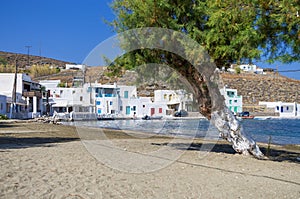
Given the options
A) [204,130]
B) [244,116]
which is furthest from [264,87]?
[204,130]

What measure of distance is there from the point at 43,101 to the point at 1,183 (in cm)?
4988

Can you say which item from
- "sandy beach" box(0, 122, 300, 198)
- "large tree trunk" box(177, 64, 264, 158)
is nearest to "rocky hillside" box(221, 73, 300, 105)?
"large tree trunk" box(177, 64, 264, 158)

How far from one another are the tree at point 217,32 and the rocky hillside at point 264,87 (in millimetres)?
84625

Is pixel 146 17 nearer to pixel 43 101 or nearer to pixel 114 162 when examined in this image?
pixel 114 162

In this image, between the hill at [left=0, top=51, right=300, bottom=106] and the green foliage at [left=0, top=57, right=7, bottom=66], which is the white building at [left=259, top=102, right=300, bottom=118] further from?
the green foliage at [left=0, top=57, right=7, bottom=66]

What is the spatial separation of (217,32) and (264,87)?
350 feet

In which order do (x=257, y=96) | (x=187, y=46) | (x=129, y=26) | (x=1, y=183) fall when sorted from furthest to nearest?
(x=257, y=96), (x=129, y=26), (x=187, y=46), (x=1, y=183)

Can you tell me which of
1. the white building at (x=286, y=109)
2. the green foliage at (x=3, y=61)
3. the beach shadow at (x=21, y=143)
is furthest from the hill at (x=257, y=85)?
the beach shadow at (x=21, y=143)

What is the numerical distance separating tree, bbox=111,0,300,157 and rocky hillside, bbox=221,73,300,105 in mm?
84625

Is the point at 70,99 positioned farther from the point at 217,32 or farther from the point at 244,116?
the point at 217,32

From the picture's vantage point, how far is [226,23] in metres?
7.56

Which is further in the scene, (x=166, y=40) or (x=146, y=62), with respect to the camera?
(x=146, y=62)

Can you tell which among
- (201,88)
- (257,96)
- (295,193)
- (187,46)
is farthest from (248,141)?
(257,96)

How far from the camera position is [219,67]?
1034 cm
